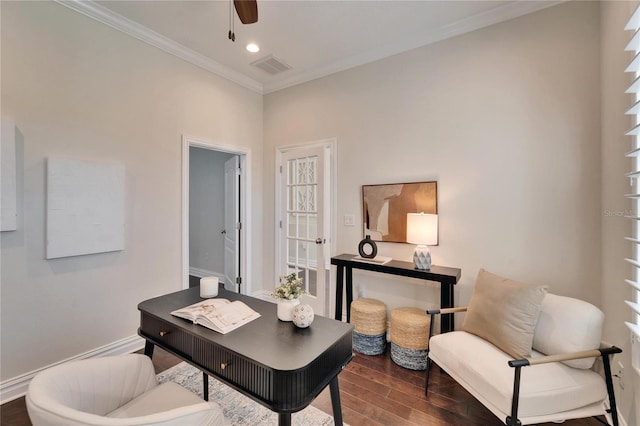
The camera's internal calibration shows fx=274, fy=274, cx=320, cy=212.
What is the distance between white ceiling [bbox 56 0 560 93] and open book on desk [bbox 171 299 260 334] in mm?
2337

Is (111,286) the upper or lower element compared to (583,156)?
lower

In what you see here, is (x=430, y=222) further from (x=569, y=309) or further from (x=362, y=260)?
(x=569, y=309)

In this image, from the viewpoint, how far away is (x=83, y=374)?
1180 mm

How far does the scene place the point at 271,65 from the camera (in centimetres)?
323

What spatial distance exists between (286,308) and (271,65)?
287 centimetres

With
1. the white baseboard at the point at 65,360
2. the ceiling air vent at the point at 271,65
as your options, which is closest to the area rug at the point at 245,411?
the white baseboard at the point at 65,360

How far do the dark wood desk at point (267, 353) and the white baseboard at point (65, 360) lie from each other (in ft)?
3.89

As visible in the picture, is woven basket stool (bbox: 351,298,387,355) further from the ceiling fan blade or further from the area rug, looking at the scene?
the ceiling fan blade

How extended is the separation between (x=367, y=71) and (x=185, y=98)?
2013mm

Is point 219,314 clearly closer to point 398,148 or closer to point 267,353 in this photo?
point 267,353

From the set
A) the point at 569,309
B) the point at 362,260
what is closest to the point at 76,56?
the point at 362,260

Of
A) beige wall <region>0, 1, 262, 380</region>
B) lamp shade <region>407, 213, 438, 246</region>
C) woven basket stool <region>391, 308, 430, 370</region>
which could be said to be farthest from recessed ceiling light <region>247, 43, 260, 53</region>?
woven basket stool <region>391, 308, 430, 370</region>

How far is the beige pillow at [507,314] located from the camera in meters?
1.67

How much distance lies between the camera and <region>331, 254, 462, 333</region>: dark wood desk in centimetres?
227
